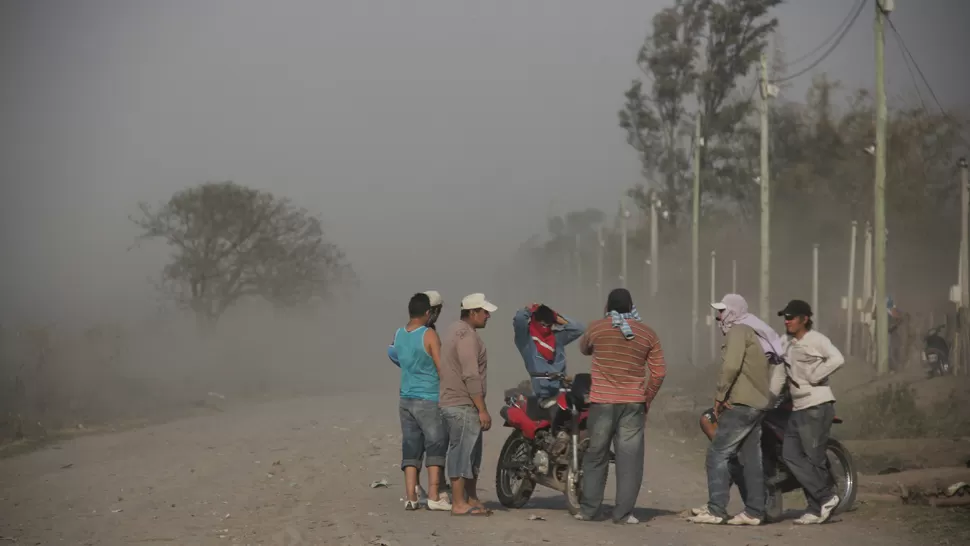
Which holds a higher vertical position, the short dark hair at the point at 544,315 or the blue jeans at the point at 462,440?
the short dark hair at the point at 544,315

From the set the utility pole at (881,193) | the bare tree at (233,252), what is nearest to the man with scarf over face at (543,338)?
the utility pole at (881,193)

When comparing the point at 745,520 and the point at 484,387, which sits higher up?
the point at 484,387

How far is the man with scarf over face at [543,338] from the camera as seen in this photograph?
12.5 meters

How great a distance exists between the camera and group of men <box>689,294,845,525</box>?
11.7 meters

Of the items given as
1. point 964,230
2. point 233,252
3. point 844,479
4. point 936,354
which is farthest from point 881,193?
point 233,252

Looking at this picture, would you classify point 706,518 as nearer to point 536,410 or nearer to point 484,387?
point 536,410

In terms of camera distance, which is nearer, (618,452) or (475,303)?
(618,452)

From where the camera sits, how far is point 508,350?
8219cm

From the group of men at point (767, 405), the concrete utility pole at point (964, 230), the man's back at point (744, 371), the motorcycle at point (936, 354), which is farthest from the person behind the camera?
the concrete utility pole at point (964, 230)

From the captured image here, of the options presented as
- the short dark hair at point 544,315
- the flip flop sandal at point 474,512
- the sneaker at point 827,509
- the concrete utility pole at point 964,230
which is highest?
the concrete utility pole at point 964,230

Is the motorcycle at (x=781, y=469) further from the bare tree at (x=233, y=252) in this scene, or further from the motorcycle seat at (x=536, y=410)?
the bare tree at (x=233, y=252)

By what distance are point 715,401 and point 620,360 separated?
0.92m

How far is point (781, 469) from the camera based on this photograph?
12.2m

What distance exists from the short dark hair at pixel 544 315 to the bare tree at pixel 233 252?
193ft
